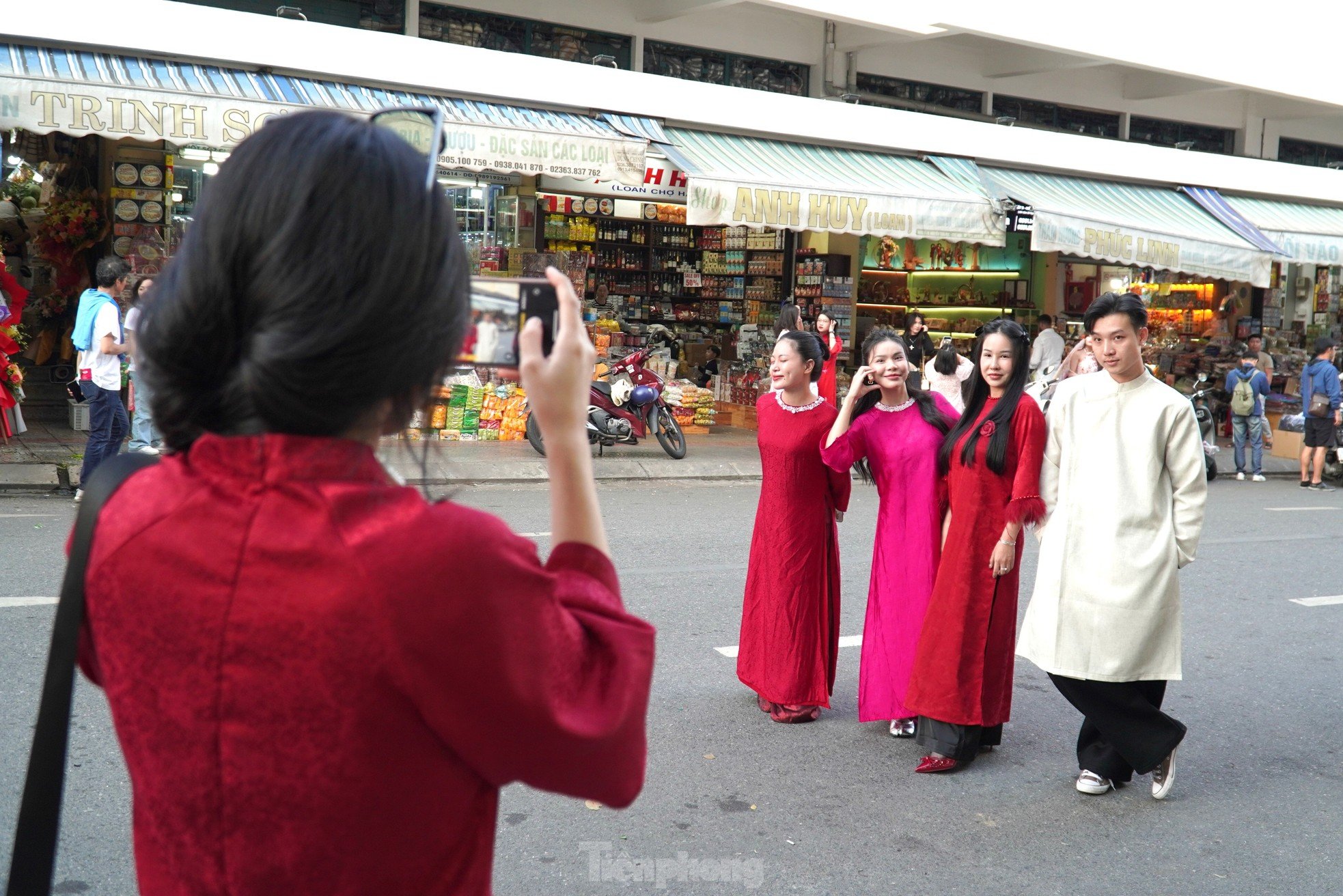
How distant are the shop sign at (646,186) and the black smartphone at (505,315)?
11.4 metres

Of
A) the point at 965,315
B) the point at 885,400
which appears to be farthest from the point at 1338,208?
the point at 885,400

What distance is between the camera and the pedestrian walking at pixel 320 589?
1062 mm

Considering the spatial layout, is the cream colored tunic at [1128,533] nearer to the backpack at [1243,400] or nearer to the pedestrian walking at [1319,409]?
the pedestrian walking at [1319,409]

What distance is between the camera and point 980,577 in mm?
4598

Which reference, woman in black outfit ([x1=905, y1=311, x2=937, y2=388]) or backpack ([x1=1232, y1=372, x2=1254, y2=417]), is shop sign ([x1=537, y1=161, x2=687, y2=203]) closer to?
woman in black outfit ([x1=905, y1=311, x2=937, y2=388])

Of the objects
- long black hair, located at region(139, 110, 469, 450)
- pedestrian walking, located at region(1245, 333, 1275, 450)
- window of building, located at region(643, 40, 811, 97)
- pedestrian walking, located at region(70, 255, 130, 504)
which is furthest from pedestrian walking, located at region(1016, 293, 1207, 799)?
window of building, located at region(643, 40, 811, 97)

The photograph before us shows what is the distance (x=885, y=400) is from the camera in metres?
5.00

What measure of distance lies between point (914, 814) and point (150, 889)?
3398 millimetres

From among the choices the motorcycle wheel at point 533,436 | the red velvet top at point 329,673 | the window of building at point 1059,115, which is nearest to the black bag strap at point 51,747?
the red velvet top at point 329,673

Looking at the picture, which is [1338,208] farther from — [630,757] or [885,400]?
[630,757]

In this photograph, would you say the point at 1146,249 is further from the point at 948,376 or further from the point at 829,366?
the point at 829,366

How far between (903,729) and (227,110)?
7.89 meters

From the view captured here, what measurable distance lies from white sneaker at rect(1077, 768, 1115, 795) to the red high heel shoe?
449 millimetres

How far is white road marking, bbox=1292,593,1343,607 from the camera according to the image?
7719 millimetres
